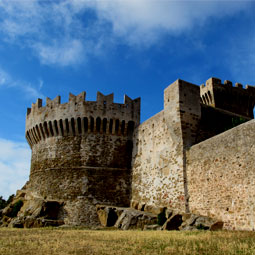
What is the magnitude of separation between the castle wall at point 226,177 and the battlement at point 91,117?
6542mm

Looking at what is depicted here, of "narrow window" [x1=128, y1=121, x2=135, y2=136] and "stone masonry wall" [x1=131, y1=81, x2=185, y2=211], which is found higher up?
"narrow window" [x1=128, y1=121, x2=135, y2=136]

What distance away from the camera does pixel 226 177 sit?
443 inches

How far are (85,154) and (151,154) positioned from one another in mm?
4341

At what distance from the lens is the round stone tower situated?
17562 mm

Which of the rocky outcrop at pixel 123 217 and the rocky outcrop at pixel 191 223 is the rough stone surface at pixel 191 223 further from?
the rocky outcrop at pixel 123 217

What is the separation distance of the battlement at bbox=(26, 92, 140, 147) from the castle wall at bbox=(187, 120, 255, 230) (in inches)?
258

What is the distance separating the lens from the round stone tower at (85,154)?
57.6ft

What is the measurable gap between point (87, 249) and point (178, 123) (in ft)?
27.6

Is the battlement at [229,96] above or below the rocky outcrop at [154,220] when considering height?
above

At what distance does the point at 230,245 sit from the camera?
6852mm

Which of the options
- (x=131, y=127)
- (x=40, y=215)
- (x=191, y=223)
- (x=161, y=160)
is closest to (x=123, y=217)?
(x=161, y=160)

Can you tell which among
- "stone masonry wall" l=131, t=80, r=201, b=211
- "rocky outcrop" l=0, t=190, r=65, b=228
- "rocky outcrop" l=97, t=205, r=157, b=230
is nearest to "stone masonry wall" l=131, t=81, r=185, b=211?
"stone masonry wall" l=131, t=80, r=201, b=211

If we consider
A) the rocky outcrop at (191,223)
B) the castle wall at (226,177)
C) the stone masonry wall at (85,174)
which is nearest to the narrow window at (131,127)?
the stone masonry wall at (85,174)

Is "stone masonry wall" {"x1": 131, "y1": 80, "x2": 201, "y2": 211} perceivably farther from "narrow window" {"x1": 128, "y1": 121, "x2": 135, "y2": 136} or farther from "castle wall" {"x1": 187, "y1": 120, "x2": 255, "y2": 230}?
"narrow window" {"x1": 128, "y1": 121, "x2": 135, "y2": 136}
